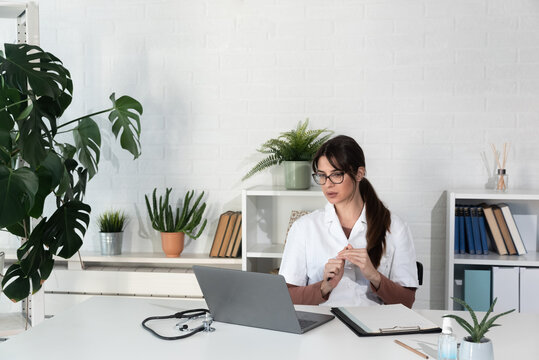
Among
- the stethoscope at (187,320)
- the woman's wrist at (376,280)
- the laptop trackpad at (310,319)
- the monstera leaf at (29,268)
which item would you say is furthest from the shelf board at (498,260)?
the monstera leaf at (29,268)

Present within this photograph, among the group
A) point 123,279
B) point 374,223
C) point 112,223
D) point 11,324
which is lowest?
point 11,324

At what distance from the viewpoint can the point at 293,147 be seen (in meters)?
3.46

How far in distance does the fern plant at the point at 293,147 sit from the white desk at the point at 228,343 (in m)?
1.54

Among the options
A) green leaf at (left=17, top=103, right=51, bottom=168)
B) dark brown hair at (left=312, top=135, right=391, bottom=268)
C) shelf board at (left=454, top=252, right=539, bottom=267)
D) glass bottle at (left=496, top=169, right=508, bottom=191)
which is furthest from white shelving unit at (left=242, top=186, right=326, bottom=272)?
green leaf at (left=17, top=103, right=51, bottom=168)

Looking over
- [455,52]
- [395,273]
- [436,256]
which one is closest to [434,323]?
[395,273]

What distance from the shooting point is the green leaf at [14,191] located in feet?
8.11

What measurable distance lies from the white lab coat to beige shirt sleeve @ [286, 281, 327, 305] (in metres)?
0.09

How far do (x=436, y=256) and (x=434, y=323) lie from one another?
1.76m

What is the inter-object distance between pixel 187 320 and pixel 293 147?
5.28 feet

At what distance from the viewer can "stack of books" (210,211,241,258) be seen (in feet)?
12.0

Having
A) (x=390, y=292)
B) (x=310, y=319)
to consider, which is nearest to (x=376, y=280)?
(x=390, y=292)

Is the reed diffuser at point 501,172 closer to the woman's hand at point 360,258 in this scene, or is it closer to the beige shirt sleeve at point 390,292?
the beige shirt sleeve at point 390,292

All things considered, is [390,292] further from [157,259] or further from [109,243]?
[109,243]

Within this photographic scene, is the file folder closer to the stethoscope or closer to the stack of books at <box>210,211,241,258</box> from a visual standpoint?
the stack of books at <box>210,211,241,258</box>
